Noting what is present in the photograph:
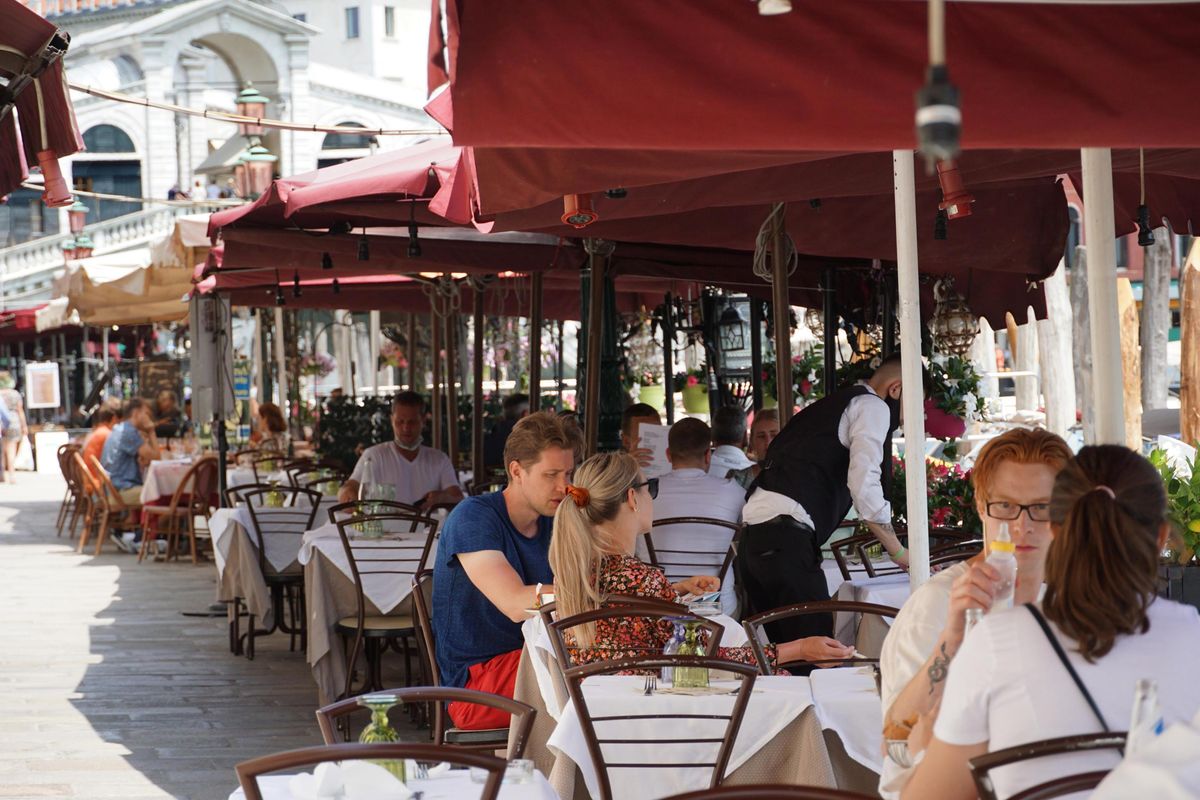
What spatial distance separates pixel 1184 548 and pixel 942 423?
270 centimetres

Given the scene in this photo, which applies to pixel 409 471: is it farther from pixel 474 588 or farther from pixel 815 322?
pixel 474 588

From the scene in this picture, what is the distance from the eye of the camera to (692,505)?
6766 millimetres

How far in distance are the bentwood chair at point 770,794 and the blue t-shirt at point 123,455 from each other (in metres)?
12.6

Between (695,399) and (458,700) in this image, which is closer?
(458,700)

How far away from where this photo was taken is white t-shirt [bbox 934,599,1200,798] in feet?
7.53

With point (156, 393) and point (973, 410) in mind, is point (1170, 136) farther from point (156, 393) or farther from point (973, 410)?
point (156, 393)

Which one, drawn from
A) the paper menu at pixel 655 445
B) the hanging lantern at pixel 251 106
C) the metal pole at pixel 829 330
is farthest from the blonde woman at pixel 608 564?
the hanging lantern at pixel 251 106

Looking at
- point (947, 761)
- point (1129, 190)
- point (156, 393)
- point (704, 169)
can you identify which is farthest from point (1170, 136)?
point (156, 393)

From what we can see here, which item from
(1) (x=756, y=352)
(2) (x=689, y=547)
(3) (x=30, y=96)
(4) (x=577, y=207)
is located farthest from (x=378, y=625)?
(1) (x=756, y=352)

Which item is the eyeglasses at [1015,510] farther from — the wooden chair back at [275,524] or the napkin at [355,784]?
the wooden chair back at [275,524]

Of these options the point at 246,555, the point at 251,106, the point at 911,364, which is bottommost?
the point at 246,555

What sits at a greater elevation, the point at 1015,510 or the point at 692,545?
the point at 1015,510

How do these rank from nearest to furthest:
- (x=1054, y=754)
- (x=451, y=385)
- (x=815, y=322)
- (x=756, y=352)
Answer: (x=1054, y=754), (x=756, y=352), (x=815, y=322), (x=451, y=385)

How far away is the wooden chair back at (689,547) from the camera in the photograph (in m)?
6.63
